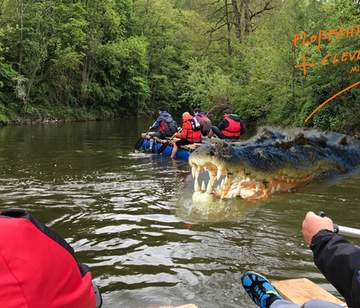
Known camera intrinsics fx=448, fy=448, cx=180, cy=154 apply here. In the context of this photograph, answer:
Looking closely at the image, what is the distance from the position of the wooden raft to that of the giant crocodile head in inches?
87.3

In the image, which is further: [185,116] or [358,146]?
[185,116]

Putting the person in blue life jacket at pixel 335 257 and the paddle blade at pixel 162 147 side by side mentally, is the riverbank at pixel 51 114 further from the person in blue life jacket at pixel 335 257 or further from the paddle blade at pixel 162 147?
the person in blue life jacket at pixel 335 257

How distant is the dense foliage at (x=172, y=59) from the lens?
720 inches

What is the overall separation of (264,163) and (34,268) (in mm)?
4789

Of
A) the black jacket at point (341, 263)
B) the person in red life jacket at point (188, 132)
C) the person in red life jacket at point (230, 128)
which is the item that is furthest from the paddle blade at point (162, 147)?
the black jacket at point (341, 263)

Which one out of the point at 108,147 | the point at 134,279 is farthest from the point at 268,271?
the point at 108,147

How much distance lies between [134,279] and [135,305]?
58cm

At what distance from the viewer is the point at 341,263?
1.84m

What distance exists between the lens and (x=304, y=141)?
7.10m

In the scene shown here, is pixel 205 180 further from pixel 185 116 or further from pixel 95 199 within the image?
pixel 185 116

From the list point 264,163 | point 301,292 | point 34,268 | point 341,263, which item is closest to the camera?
point 34,268

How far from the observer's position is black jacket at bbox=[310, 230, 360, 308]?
181 centimetres

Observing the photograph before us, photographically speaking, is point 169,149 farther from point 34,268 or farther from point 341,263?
point 34,268

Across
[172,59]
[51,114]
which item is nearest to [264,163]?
[51,114]
